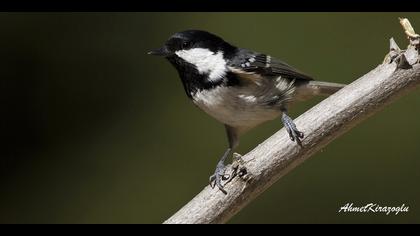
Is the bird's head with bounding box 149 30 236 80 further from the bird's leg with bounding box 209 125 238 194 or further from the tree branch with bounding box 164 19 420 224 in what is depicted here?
the tree branch with bounding box 164 19 420 224

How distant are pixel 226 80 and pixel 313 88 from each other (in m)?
0.43

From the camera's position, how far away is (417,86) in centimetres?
194

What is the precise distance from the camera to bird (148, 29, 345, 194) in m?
2.32

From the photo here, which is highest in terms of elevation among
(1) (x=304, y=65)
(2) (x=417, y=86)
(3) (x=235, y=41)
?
(3) (x=235, y=41)

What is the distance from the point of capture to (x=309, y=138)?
1.93m

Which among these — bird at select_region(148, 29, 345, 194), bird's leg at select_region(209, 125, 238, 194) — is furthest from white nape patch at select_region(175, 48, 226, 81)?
bird's leg at select_region(209, 125, 238, 194)

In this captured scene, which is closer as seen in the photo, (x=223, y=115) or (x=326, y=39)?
(x=223, y=115)

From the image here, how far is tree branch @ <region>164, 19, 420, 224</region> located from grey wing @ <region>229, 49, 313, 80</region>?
498mm

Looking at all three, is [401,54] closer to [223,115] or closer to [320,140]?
[320,140]

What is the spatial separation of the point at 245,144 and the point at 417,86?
53.4 inches

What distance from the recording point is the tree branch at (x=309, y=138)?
1.91 metres

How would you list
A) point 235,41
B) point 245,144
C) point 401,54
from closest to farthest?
1. point 401,54
2. point 245,144
3. point 235,41

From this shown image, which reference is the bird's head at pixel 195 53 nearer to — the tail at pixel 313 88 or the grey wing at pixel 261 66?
the grey wing at pixel 261 66

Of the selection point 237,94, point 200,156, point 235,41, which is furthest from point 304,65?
point 237,94
